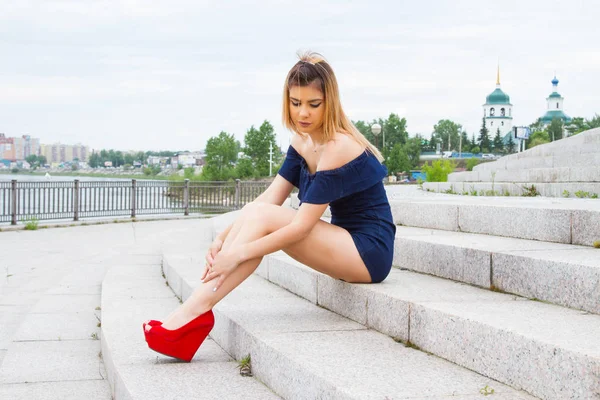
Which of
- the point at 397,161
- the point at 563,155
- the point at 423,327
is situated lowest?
the point at 423,327

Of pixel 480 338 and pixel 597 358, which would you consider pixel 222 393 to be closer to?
pixel 480 338

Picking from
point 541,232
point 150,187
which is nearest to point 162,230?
point 150,187

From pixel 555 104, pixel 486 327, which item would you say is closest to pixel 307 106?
pixel 486 327

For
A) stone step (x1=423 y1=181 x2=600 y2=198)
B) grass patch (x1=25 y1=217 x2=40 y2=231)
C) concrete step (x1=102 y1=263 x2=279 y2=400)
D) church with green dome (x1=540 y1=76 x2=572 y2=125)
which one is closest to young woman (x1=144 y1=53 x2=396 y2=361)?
concrete step (x1=102 y1=263 x2=279 y2=400)

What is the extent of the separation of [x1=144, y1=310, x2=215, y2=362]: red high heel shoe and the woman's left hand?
0.59 ft

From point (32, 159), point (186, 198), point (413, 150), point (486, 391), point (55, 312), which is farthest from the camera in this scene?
point (413, 150)

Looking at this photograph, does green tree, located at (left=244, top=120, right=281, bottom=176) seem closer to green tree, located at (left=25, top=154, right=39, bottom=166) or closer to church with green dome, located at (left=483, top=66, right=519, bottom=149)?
green tree, located at (left=25, top=154, right=39, bottom=166)

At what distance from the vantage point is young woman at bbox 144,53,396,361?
3100mm

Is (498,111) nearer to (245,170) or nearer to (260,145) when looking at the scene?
(260,145)

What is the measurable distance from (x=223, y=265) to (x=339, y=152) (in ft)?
2.68

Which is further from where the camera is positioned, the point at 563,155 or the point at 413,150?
the point at 413,150

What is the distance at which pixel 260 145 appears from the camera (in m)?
78.4

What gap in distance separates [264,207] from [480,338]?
1284 mm

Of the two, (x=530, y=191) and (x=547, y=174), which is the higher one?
(x=547, y=174)
